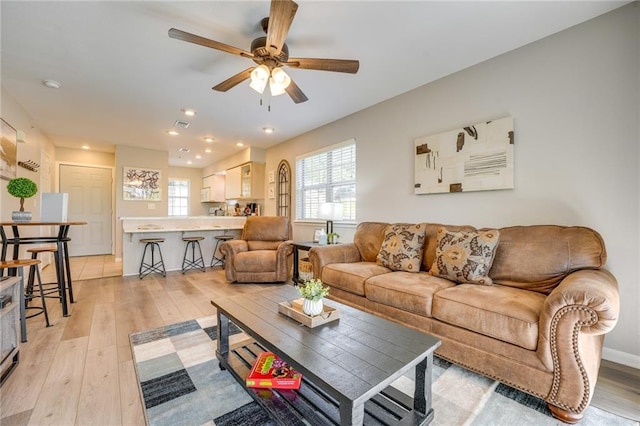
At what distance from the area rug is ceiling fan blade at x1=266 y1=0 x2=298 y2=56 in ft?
7.40

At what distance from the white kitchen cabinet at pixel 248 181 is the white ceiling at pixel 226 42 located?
2.18 meters

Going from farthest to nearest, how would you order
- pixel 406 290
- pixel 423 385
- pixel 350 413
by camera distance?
pixel 406 290 < pixel 423 385 < pixel 350 413

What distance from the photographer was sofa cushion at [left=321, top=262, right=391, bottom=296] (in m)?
2.69

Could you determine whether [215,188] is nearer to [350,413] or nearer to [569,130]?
[569,130]

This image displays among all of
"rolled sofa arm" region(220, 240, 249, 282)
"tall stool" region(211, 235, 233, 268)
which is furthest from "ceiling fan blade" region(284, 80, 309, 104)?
"tall stool" region(211, 235, 233, 268)

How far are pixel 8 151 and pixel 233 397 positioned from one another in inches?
160

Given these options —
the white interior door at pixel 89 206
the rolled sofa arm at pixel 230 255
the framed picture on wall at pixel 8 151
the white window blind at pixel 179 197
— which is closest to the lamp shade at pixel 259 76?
the rolled sofa arm at pixel 230 255

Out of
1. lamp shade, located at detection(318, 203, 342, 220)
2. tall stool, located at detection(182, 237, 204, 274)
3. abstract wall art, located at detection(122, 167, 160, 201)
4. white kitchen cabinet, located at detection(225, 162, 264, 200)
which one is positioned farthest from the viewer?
white kitchen cabinet, located at detection(225, 162, 264, 200)

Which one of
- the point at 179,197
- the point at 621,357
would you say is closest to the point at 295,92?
the point at 621,357

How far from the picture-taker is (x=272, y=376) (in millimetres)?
1565

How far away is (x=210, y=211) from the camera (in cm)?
933

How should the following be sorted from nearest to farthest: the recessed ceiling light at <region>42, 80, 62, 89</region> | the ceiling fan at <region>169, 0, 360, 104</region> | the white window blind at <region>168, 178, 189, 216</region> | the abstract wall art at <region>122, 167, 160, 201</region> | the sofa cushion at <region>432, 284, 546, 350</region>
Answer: the sofa cushion at <region>432, 284, 546, 350</region>, the ceiling fan at <region>169, 0, 360, 104</region>, the recessed ceiling light at <region>42, 80, 62, 89</region>, the abstract wall art at <region>122, 167, 160, 201</region>, the white window blind at <region>168, 178, 189, 216</region>

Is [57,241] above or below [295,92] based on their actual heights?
below

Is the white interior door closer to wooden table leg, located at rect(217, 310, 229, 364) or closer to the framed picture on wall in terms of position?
the framed picture on wall
